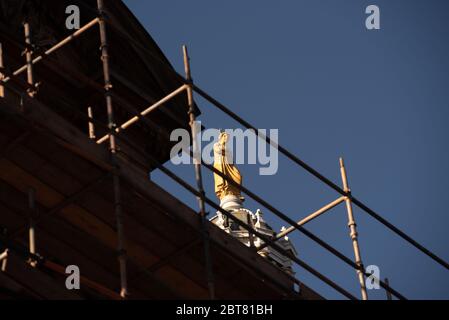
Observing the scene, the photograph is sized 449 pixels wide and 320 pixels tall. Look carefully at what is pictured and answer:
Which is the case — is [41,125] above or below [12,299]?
above

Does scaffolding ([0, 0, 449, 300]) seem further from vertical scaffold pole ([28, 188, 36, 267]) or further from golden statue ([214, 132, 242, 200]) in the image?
golden statue ([214, 132, 242, 200])

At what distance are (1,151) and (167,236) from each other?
2.34 metres

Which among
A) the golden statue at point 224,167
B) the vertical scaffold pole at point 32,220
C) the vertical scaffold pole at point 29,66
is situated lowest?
the vertical scaffold pole at point 32,220

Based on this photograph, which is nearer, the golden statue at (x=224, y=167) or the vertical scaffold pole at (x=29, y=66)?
the vertical scaffold pole at (x=29, y=66)

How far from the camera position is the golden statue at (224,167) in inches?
1853

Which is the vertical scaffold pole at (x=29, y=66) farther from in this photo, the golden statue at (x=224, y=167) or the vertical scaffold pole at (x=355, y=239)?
the golden statue at (x=224, y=167)

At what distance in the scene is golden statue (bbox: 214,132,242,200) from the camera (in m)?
47.1

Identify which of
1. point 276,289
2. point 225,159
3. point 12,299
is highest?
point 225,159

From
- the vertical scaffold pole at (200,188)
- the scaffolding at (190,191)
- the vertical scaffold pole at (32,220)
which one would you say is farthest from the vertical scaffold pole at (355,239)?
the vertical scaffold pole at (32,220)

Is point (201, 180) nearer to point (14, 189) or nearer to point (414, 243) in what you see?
point (14, 189)

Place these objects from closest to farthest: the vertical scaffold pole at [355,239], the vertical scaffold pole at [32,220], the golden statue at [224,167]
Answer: the vertical scaffold pole at [32,220]
the vertical scaffold pole at [355,239]
the golden statue at [224,167]
